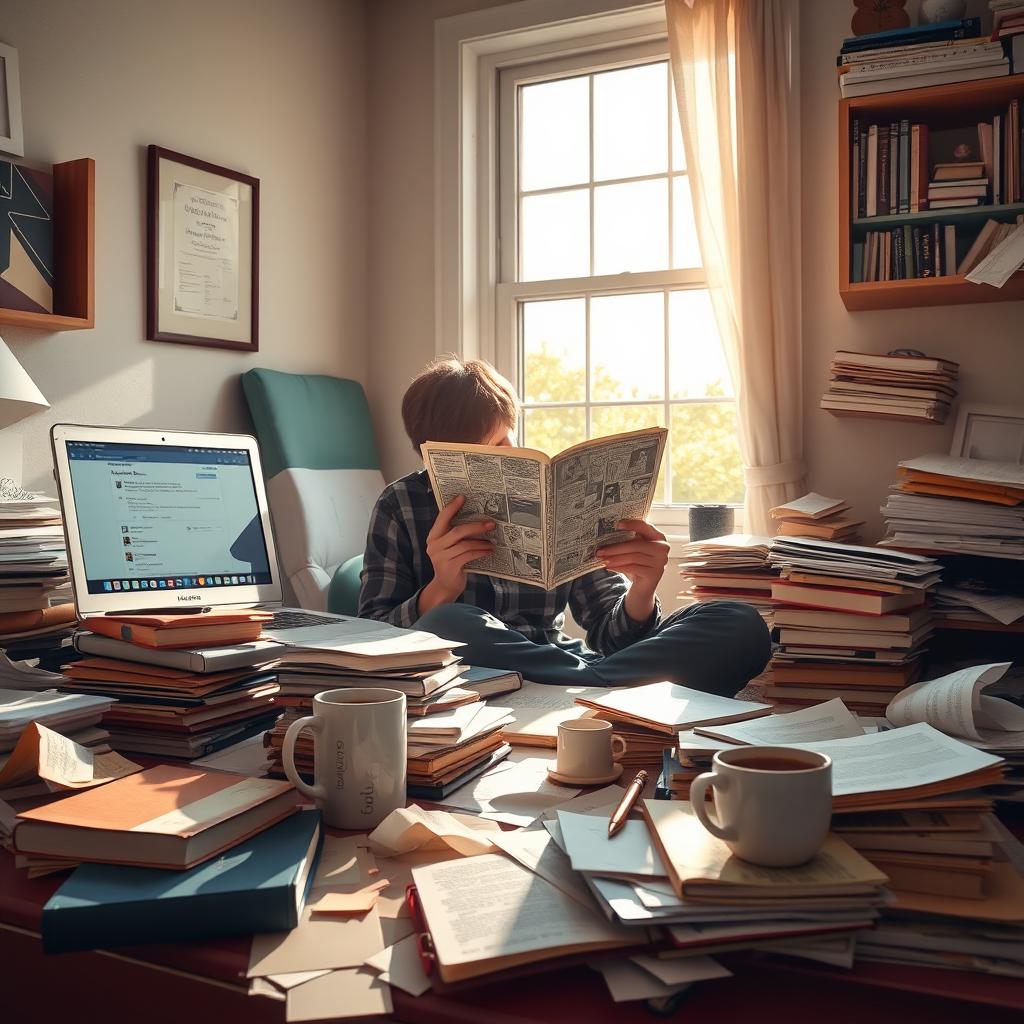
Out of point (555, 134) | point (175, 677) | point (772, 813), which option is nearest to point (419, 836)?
point (772, 813)

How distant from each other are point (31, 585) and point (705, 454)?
2.12m

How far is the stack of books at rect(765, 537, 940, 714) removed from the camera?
2066mm

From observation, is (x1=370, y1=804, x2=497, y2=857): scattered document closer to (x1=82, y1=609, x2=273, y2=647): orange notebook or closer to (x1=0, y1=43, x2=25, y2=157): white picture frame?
(x1=82, y1=609, x2=273, y2=647): orange notebook

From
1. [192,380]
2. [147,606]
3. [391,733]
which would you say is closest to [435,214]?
[192,380]

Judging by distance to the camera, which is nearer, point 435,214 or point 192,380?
point 192,380

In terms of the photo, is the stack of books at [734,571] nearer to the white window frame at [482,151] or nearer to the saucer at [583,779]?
→ the white window frame at [482,151]

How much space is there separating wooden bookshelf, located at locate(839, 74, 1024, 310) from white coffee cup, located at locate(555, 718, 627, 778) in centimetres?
187

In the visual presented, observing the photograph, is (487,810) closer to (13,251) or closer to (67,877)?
(67,877)

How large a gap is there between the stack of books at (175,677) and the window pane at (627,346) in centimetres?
226

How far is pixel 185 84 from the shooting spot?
2826 millimetres

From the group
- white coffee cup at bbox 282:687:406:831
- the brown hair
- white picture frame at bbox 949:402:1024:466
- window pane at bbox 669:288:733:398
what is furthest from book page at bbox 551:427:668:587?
window pane at bbox 669:288:733:398

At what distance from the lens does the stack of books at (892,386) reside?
8.46ft

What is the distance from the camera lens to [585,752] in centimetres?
102

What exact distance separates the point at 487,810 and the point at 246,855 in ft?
0.84
